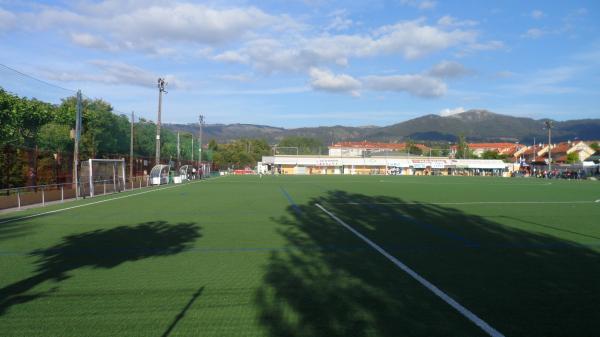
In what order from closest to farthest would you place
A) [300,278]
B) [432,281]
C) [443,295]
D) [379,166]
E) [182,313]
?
[182,313]
[443,295]
[432,281]
[300,278]
[379,166]

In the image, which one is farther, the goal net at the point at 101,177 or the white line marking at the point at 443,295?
the goal net at the point at 101,177

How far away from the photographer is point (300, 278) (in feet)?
23.8

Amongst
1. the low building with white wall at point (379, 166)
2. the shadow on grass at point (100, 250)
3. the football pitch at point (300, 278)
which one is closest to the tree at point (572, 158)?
the low building with white wall at point (379, 166)

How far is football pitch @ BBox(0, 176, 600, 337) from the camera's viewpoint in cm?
518

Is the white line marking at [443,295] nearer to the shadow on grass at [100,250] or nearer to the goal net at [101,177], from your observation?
the shadow on grass at [100,250]

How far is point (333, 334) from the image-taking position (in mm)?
4828

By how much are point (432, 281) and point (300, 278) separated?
1.91 m

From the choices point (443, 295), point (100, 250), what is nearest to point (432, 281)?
point (443, 295)

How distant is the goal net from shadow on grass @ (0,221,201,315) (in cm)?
1463

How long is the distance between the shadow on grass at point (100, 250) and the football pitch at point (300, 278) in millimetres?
29

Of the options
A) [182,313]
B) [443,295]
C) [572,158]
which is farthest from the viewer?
[572,158]

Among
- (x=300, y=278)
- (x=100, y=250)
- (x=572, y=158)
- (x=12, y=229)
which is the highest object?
(x=572, y=158)

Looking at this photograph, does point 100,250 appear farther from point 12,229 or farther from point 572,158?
point 572,158

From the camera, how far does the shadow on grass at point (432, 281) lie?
5.12m
